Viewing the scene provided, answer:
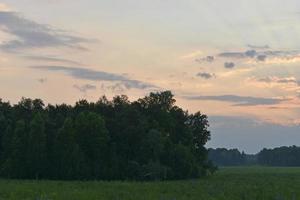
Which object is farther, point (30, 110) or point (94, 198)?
point (30, 110)

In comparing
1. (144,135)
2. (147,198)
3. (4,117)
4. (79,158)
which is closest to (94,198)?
(147,198)

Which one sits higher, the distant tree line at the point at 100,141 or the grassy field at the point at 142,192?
the distant tree line at the point at 100,141

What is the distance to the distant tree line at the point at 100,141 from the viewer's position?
8606cm

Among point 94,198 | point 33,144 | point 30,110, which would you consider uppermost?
point 30,110

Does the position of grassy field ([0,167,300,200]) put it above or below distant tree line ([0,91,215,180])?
below

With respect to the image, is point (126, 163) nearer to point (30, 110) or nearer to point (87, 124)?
point (87, 124)

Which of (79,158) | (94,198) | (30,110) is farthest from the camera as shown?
(30,110)

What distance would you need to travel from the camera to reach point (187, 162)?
303 feet

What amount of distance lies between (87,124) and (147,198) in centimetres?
5236

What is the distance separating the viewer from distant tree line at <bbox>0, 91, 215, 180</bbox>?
282 feet

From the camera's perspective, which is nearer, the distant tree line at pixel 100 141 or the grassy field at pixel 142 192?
the grassy field at pixel 142 192

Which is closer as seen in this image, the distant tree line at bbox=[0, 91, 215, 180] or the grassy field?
the grassy field

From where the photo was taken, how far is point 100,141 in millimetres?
86688

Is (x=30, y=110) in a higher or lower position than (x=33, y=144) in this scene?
higher
